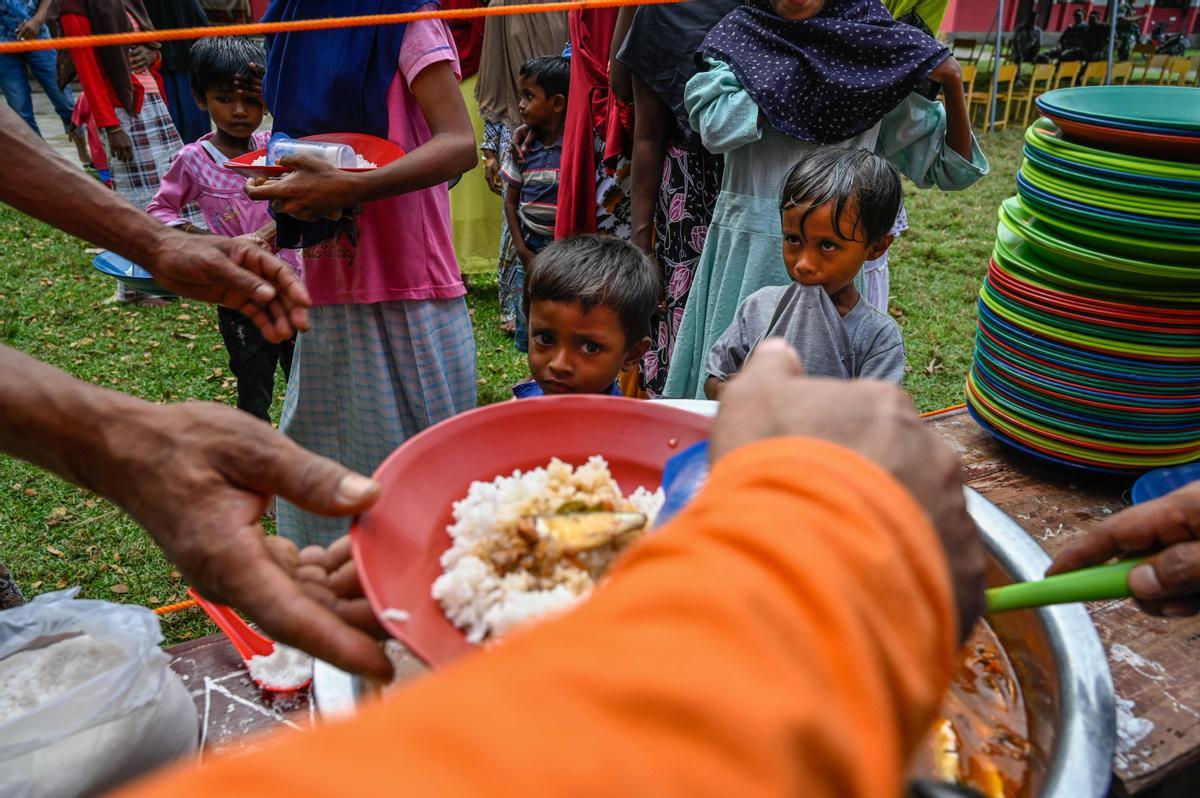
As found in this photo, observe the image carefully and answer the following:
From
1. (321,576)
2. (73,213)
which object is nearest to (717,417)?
(321,576)

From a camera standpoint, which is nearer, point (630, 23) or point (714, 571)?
point (714, 571)

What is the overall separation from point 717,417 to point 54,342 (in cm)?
583

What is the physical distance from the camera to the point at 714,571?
581mm

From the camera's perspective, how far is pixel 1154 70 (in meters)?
16.1

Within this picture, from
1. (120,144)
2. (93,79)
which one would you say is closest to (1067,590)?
(93,79)

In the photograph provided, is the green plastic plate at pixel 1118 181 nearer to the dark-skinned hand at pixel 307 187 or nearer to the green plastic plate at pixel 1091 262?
the green plastic plate at pixel 1091 262

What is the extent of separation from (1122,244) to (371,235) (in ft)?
7.11

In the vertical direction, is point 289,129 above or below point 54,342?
above

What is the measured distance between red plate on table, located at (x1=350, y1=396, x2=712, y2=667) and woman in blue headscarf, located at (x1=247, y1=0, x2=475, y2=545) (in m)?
1.30

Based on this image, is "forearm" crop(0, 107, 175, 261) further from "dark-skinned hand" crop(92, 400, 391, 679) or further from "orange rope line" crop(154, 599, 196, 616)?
"orange rope line" crop(154, 599, 196, 616)

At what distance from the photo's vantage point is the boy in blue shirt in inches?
170

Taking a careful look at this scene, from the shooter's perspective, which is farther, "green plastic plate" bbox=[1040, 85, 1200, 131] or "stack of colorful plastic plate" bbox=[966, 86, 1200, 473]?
"green plastic plate" bbox=[1040, 85, 1200, 131]

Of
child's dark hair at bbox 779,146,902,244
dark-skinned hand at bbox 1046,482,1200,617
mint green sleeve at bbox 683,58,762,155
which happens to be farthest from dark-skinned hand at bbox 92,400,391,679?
mint green sleeve at bbox 683,58,762,155

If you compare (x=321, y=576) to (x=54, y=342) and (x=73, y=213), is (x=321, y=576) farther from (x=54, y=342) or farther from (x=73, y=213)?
(x=54, y=342)
